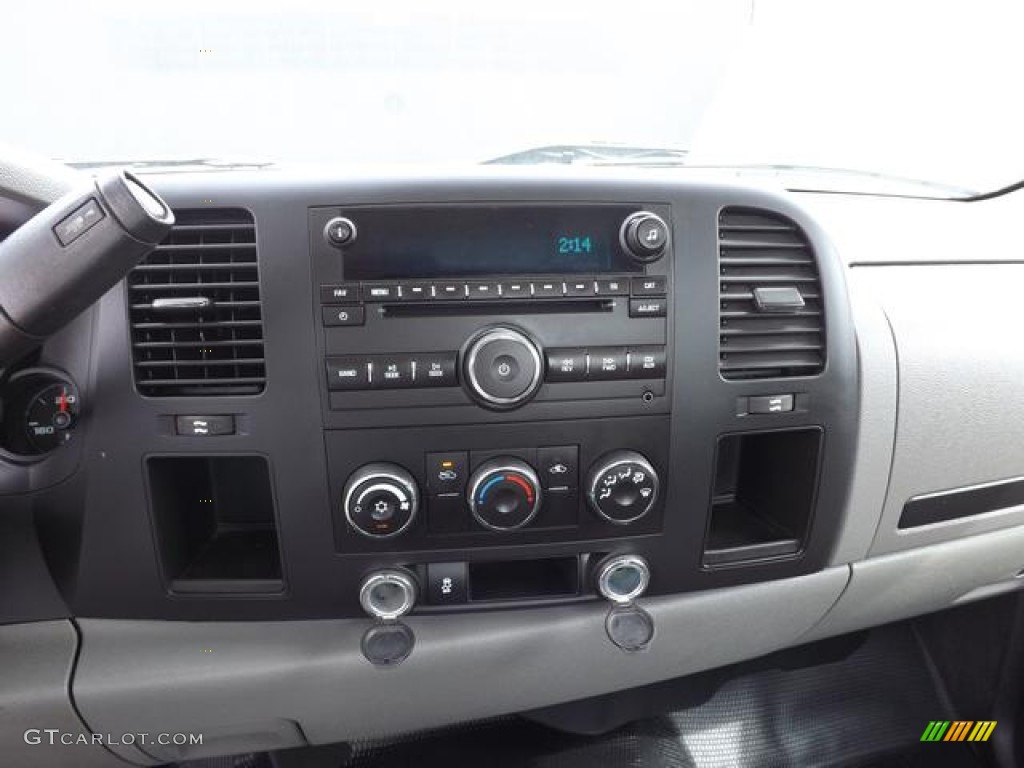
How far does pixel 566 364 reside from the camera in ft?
3.61

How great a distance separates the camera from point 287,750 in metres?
1.54

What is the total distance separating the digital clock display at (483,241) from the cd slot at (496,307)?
0.15 ft

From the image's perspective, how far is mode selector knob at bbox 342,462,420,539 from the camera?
1081 millimetres

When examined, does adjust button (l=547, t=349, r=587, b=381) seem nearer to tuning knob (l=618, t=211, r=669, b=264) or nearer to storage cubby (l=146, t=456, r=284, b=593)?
tuning knob (l=618, t=211, r=669, b=264)

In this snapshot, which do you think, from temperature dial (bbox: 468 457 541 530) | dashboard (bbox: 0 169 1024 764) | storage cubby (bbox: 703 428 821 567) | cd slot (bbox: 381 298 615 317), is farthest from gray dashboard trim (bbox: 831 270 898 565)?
temperature dial (bbox: 468 457 541 530)

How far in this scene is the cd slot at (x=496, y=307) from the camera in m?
1.06

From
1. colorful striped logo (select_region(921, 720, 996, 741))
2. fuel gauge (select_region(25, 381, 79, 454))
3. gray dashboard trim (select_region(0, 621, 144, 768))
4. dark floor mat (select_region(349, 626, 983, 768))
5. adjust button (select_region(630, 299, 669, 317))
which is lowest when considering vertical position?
colorful striped logo (select_region(921, 720, 996, 741))

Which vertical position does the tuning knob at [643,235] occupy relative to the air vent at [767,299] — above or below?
above

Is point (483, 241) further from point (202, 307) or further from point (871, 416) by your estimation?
point (871, 416)

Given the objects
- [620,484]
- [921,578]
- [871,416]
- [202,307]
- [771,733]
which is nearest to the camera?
[202,307]

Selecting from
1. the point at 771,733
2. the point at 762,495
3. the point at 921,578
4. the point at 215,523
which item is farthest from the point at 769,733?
the point at 215,523

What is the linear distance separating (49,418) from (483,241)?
2.49ft

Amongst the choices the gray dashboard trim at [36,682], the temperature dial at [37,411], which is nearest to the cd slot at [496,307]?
the temperature dial at [37,411]

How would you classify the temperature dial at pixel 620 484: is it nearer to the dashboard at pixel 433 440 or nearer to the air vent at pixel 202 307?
the dashboard at pixel 433 440
